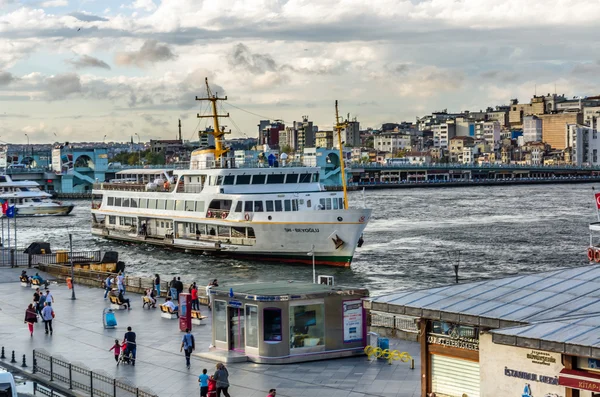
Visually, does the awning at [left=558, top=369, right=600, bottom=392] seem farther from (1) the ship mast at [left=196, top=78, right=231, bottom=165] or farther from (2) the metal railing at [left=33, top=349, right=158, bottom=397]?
(1) the ship mast at [left=196, top=78, right=231, bottom=165]

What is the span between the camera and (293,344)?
2261 centimetres

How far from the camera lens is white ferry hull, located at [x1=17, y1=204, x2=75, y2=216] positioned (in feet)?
382

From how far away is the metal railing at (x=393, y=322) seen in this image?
87.3 feet

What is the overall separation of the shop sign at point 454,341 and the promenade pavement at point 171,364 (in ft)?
6.19

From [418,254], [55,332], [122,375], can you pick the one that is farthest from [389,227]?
[122,375]

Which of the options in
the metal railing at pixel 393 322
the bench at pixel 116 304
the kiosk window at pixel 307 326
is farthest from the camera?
the bench at pixel 116 304

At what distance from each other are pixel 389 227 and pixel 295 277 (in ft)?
117

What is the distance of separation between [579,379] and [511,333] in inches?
47.2

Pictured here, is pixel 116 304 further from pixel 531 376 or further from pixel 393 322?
pixel 531 376

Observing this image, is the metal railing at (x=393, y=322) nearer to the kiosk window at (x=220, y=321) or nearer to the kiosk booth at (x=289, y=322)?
the kiosk booth at (x=289, y=322)

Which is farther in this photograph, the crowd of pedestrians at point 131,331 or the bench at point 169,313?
the bench at point 169,313

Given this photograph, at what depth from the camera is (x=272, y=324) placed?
73.5 ft

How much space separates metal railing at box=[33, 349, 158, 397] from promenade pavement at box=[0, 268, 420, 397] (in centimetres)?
116

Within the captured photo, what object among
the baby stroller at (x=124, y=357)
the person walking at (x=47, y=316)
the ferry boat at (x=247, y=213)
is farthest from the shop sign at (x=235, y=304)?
the ferry boat at (x=247, y=213)
